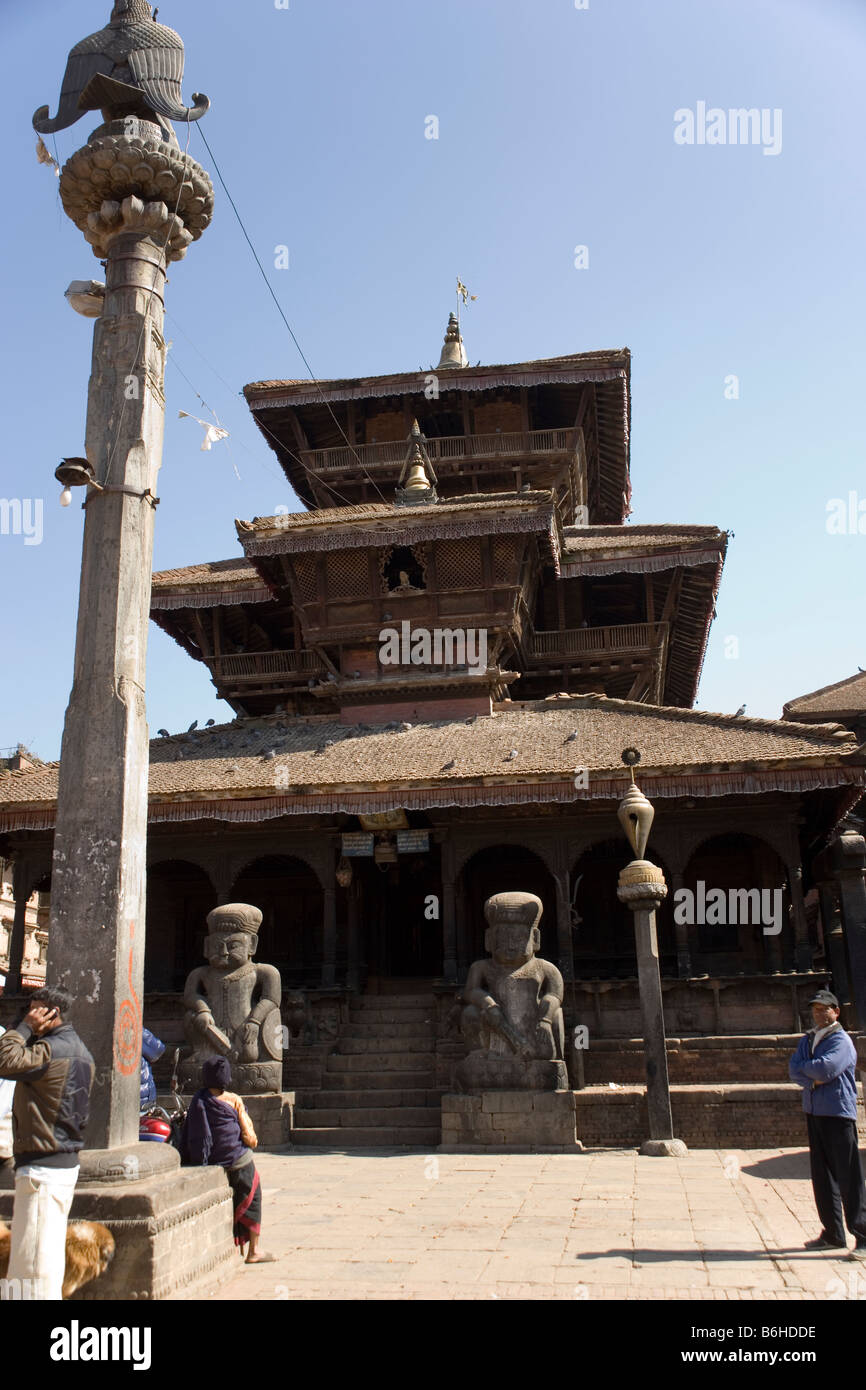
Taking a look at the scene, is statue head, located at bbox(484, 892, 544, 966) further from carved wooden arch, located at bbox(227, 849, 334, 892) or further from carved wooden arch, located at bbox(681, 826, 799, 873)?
carved wooden arch, located at bbox(227, 849, 334, 892)

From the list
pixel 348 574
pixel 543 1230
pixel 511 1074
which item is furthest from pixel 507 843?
pixel 543 1230

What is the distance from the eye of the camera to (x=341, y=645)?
22328 millimetres

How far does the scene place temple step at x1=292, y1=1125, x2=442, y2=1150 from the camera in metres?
13.2

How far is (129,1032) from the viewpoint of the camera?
629 centimetres

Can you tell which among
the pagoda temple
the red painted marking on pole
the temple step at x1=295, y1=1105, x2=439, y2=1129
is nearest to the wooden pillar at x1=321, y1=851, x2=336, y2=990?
the pagoda temple

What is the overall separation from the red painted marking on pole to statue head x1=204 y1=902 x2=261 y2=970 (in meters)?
7.13

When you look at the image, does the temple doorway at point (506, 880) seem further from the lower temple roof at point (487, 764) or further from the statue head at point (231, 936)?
the statue head at point (231, 936)

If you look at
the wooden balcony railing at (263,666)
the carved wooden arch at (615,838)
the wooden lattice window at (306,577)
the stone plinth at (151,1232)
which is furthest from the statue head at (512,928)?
the wooden balcony railing at (263,666)

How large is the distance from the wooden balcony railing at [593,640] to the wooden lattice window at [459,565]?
9.64 ft

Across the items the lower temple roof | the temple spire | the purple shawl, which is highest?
the temple spire

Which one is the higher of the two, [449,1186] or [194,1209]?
[194,1209]
